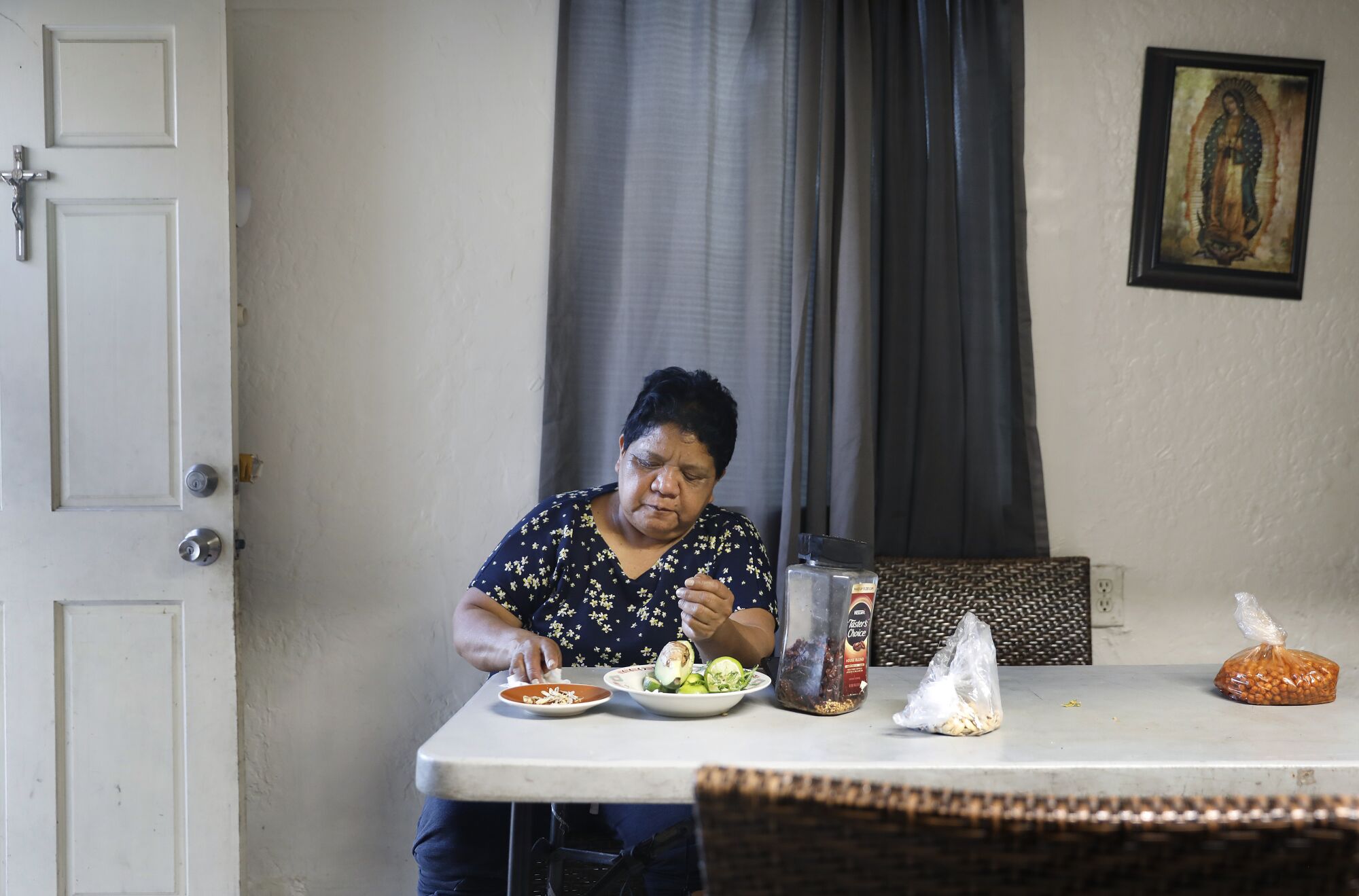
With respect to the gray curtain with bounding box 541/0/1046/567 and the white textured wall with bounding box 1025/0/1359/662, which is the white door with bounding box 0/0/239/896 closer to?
the gray curtain with bounding box 541/0/1046/567

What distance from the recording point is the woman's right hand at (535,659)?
1.54m

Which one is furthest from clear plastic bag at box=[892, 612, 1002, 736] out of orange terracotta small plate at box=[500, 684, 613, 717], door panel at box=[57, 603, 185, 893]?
door panel at box=[57, 603, 185, 893]

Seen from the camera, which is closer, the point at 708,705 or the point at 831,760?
the point at 831,760

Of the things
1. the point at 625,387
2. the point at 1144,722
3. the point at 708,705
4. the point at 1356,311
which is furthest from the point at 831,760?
the point at 1356,311

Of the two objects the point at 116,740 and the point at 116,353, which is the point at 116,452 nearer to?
the point at 116,353

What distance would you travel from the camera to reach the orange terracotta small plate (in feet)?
4.51

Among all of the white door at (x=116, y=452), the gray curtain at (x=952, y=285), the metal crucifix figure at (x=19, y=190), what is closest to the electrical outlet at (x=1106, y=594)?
the gray curtain at (x=952, y=285)

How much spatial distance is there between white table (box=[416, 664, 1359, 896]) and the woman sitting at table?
299 mm

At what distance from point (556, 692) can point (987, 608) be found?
114cm

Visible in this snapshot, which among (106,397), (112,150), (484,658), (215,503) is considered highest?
(112,150)

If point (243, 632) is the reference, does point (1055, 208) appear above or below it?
above

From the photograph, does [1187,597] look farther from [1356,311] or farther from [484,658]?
[484,658]

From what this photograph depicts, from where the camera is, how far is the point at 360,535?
92.0 inches

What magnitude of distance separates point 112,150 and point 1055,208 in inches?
86.9
